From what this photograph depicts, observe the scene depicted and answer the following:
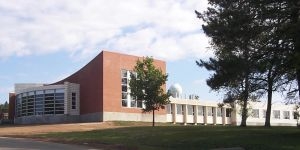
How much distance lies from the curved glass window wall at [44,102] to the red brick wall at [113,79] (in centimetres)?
645

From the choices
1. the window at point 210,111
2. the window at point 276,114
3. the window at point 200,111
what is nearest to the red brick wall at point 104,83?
the window at point 200,111

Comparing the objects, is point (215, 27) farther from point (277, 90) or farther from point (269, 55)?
point (277, 90)

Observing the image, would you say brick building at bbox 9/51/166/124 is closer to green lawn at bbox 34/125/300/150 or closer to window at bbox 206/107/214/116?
window at bbox 206/107/214/116

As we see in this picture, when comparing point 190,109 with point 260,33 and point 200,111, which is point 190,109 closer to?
point 200,111

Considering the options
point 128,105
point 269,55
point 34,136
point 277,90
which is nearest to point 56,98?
point 128,105

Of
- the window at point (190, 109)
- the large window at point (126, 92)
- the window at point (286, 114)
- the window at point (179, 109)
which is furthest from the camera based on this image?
the window at point (286, 114)

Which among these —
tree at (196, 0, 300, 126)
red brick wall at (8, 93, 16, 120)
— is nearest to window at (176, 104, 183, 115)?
red brick wall at (8, 93, 16, 120)

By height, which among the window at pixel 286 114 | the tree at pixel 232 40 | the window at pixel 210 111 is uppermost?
the tree at pixel 232 40

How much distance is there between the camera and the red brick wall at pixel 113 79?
63188mm

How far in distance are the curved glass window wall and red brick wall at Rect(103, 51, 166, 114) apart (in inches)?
254

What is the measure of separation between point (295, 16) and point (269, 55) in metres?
2.61

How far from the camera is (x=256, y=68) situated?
2797 cm

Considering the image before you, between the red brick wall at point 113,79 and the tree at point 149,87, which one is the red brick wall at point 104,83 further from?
the tree at point 149,87

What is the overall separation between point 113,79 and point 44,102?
32.4 ft
